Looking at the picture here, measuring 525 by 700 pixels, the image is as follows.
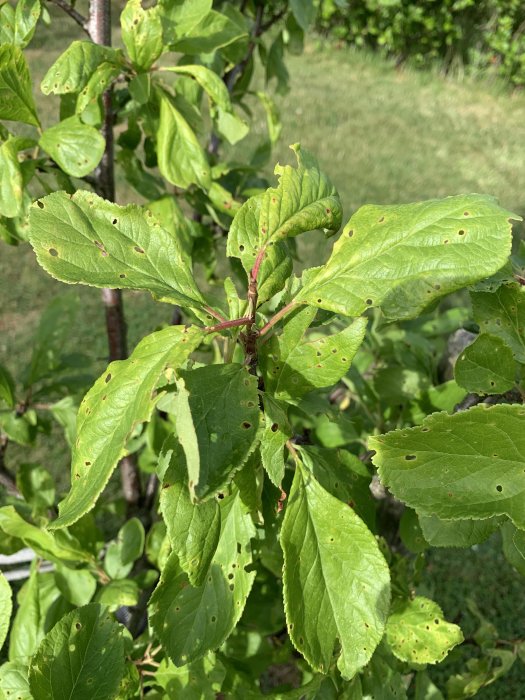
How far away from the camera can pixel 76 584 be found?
1046 mm

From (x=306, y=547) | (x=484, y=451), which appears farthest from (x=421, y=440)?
(x=306, y=547)

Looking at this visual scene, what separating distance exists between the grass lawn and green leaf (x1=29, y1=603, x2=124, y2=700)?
1.34 m

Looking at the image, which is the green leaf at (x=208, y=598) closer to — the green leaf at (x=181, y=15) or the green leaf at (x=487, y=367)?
the green leaf at (x=487, y=367)

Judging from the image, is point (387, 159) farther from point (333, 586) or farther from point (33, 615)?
point (333, 586)

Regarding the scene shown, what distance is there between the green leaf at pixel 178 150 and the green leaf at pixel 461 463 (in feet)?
1.94

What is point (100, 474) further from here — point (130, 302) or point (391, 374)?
point (130, 302)

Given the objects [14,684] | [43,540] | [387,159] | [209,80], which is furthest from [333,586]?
[387,159]

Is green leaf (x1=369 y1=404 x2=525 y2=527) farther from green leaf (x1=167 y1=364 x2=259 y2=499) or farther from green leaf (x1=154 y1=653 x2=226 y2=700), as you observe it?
green leaf (x1=154 y1=653 x2=226 y2=700)

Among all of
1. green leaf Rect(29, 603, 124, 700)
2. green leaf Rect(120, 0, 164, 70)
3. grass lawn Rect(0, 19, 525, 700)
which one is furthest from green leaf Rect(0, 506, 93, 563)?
grass lawn Rect(0, 19, 525, 700)

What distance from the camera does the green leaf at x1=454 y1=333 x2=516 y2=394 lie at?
66 cm

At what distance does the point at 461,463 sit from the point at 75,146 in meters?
0.67

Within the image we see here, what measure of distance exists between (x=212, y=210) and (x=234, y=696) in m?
0.79

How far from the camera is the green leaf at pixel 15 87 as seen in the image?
2.68 ft

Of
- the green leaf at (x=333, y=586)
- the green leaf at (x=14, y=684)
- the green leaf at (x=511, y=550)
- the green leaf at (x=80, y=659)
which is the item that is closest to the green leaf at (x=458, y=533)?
the green leaf at (x=511, y=550)
